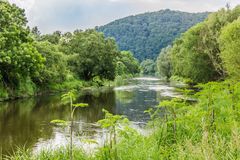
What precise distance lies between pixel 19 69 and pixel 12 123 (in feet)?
55.6

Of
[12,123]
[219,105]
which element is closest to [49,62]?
[12,123]

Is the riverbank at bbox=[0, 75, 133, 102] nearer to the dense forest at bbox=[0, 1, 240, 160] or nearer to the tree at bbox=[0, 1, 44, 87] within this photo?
the dense forest at bbox=[0, 1, 240, 160]

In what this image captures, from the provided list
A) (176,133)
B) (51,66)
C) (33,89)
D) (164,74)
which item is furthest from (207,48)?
(164,74)

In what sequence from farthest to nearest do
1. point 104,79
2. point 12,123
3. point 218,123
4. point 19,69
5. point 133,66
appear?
point 133,66
point 104,79
point 19,69
point 12,123
point 218,123

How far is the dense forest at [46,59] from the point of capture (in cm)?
3872

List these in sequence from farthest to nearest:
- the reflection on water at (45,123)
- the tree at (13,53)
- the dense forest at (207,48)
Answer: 1. the dense forest at (207,48)
2. the tree at (13,53)
3. the reflection on water at (45,123)

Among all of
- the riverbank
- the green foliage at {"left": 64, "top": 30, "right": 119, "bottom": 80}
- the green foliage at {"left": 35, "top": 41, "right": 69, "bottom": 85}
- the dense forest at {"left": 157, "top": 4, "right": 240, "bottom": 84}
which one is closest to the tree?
the riverbank

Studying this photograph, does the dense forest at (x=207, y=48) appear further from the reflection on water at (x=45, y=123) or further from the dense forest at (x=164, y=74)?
the reflection on water at (x=45, y=123)

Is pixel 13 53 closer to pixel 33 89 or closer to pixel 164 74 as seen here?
pixel 33 89

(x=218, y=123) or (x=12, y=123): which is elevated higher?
(x=218, y=123)

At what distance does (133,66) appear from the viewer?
158375 mm

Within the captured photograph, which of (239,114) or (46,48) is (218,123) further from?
(46,48)

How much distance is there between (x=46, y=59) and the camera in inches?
2100

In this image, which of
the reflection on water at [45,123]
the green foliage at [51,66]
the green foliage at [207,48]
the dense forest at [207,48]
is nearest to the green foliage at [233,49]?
the reflection on water at [45,123]
